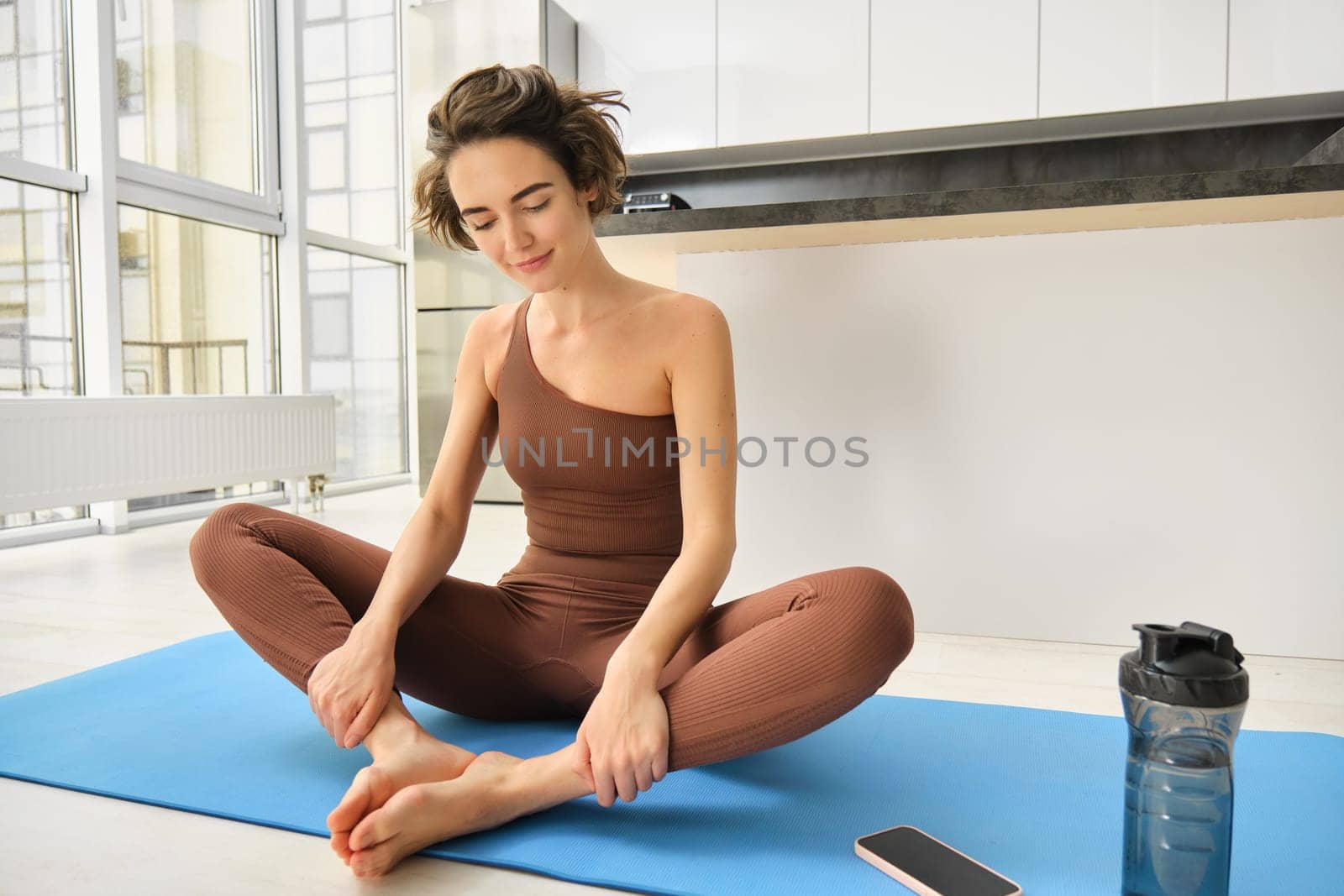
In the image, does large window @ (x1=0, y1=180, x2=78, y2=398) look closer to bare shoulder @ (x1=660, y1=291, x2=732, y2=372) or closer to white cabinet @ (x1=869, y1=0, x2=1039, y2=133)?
bare shoulder @ (x1=660, y1=291, x2=732, y2=372)

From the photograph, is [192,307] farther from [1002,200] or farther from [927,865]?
[927,865]

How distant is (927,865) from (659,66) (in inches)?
147

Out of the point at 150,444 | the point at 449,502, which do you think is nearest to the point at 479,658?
the point at 449,502

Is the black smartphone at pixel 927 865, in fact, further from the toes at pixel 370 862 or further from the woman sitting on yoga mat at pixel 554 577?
the toes at pixel 370 862

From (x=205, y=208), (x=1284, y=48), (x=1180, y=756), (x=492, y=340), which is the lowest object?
(x=1180, y=756)

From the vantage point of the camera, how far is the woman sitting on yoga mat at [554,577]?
3.17 feet

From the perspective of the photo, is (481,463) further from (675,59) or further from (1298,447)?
(675,59)

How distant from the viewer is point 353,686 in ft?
3.49

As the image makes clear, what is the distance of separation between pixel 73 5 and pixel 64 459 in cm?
169

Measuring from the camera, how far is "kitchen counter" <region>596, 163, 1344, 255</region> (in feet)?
5.43

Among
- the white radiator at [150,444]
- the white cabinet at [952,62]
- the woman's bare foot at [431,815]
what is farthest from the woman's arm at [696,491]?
the white cabinet at [952,62]

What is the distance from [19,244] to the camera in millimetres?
3229

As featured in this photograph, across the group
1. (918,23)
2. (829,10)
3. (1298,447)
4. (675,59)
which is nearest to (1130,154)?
(918,23)

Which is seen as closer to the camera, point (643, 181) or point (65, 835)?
point (65, 835)
